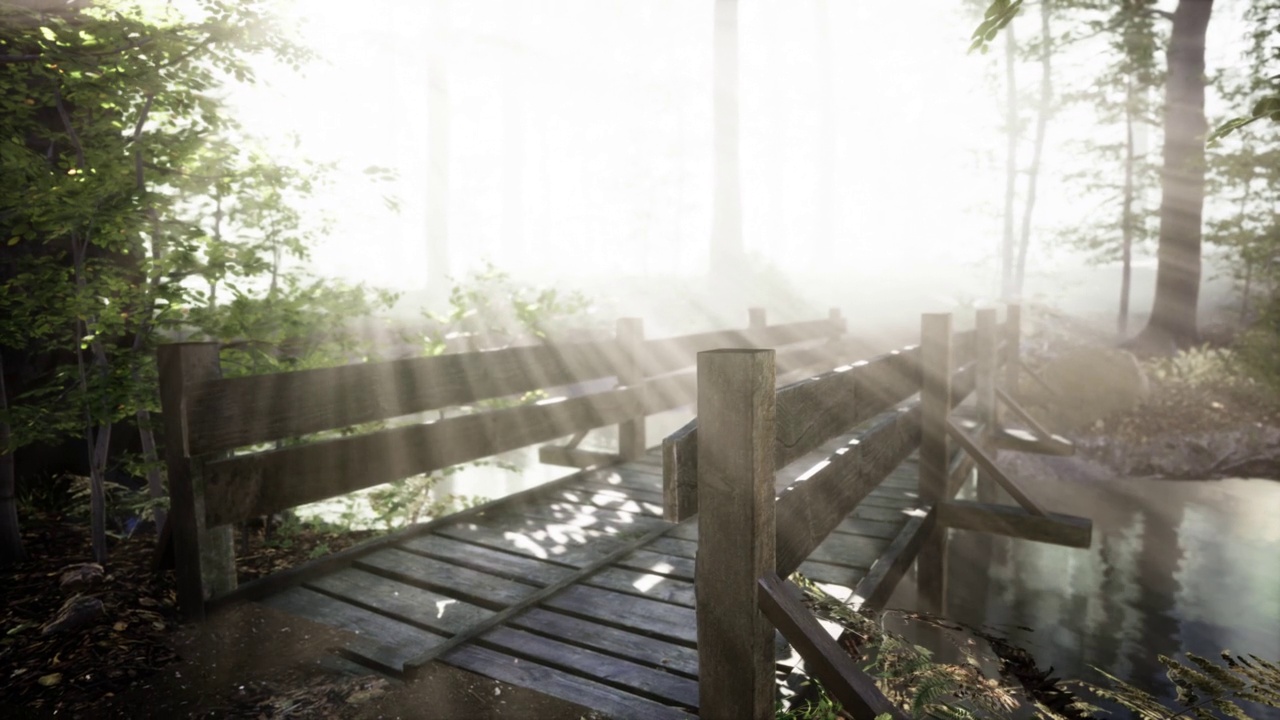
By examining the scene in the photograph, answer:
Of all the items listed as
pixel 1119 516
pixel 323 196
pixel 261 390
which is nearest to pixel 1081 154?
pixel 1119 516

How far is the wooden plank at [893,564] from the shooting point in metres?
3.90

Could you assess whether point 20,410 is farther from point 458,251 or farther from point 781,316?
point 458,251

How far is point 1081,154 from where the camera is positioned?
21.6 metres

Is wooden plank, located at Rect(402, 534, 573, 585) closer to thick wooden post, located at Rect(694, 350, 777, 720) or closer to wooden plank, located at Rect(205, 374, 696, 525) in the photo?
wooden plank, located at Rect(205, 374, 696, 525)

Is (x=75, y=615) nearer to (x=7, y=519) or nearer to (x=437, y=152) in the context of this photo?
(x=7, y=519)

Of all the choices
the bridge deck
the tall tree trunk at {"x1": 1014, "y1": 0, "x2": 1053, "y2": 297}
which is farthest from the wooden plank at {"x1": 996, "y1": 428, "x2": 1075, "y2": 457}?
the tall tree trunk at {"x1": 1014, "y1": 0, "x2": 1053, "y2": 297}

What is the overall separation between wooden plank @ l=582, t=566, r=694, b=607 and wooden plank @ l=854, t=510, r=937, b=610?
930 millimetres

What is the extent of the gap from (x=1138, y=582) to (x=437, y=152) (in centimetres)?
2541

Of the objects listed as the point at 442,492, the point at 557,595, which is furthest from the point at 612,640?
the point at 442,492

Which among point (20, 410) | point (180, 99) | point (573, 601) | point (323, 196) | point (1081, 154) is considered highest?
point (1081, 154)

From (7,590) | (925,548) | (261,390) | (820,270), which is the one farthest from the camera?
(820,270)

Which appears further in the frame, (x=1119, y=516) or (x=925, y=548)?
(x=1119, y=516)

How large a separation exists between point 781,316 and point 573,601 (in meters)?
A: 21.9

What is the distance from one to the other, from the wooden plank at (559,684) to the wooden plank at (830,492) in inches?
30.7
